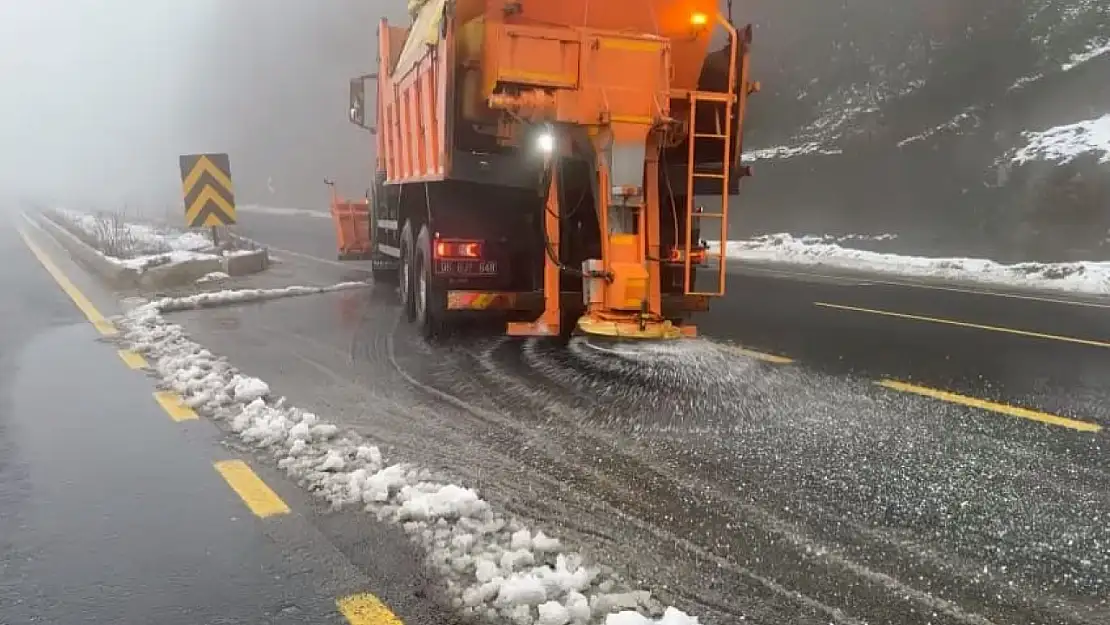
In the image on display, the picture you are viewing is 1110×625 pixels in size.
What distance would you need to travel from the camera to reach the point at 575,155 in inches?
286

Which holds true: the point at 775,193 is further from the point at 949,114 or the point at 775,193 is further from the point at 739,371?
the point at 739,371

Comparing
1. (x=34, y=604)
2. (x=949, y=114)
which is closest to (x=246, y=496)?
(x=34, y=604)

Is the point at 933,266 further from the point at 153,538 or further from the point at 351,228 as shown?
the point at 153,538

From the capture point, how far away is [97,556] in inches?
144

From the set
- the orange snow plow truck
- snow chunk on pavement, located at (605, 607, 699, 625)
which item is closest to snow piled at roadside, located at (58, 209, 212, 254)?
the orange snow plow truck

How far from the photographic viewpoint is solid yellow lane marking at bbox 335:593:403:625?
3.07 m

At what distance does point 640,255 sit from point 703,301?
104 centimetres

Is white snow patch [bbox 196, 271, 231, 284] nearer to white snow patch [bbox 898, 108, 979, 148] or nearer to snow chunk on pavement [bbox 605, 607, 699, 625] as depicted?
snow chunk on pavement [bbox 605, 607, 699, 625]

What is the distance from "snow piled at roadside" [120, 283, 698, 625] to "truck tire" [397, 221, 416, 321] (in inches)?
124

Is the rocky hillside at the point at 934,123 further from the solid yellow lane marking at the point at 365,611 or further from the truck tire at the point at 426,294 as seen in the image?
the solid yellow lane marking at the point at 365,611

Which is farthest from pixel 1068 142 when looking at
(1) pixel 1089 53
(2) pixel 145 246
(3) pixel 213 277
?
(2) pixel 145 246

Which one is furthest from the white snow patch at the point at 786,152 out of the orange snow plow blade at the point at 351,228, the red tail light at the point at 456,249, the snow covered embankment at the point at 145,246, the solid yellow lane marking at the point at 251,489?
the solid yellow lane marking at the point at 251,489

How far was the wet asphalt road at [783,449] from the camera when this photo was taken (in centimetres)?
334

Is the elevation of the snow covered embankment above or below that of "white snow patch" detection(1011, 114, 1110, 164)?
below
